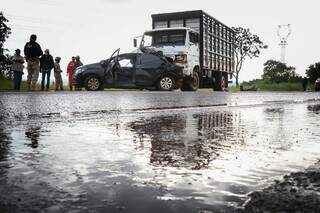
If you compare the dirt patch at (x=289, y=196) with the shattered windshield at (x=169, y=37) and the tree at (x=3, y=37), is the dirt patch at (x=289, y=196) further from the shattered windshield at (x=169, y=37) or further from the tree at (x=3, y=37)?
the tree at (x=3, y=37)

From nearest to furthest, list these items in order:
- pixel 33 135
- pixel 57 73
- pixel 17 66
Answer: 1. pixel 33 135
2. pixel 17 66
3. pixel 57 73

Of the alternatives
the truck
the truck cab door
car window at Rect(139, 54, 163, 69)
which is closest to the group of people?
car window at Rect(139, 54, 163, 69)

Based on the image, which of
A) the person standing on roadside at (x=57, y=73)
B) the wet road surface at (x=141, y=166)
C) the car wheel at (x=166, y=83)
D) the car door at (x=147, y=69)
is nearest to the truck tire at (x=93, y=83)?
the car door at (x=147, y=69)

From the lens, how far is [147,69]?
61.9 ft

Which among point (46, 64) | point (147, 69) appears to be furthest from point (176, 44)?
point (46, 64)

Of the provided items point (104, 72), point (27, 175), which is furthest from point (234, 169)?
point (104, 72)

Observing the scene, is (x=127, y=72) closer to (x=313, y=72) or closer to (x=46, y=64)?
(x=46, y=64)

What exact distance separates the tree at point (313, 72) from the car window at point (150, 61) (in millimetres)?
41348

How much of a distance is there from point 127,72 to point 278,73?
2857 inches

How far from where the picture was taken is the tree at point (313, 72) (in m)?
57.1

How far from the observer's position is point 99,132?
416cm

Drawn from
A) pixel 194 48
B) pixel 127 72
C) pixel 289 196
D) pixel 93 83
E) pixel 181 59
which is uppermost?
pixel 194 48

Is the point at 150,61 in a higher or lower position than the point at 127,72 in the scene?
higher

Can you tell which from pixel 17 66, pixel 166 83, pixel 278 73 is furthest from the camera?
pixel 278 73
